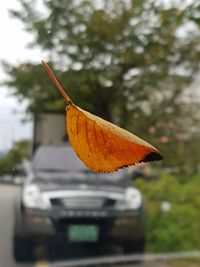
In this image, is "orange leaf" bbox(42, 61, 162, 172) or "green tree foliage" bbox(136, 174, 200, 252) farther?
"green tree foliage" bbox(136, 174, 200, 252)

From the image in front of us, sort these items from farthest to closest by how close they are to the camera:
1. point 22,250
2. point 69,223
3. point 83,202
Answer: point 83,202 → point 69,223 → point 22,250

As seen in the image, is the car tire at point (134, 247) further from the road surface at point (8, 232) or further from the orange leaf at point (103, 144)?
the orange leaf at point (103, 144)

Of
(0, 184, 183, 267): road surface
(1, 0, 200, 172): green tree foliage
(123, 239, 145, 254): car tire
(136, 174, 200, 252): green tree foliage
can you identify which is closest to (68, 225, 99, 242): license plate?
(0, 184, 183, 267): road surface

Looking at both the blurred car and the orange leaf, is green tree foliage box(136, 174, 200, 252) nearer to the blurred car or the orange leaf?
the blurred car

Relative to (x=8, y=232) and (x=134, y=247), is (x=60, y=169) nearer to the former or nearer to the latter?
(x=8, y=232)

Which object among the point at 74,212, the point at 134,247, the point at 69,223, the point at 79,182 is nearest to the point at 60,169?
the point at 79,182

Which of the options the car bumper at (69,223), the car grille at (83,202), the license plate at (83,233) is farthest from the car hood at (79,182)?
the license plate at (83,233)
